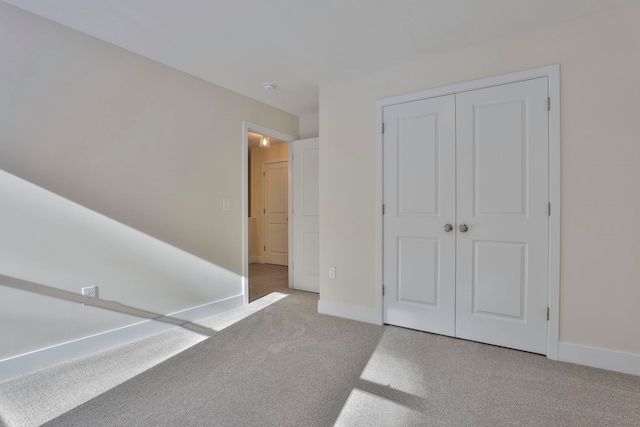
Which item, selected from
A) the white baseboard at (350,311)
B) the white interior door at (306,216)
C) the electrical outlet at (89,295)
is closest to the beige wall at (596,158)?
the white baseboard at (350,311)

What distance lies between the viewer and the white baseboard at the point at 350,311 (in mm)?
2874

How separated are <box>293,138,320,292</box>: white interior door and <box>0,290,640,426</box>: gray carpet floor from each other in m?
1.54

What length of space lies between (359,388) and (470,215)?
159cm

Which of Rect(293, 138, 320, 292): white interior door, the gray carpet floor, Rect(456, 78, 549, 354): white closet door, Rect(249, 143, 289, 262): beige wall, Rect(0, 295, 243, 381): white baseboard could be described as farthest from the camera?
Rect(249, 143, 289, 262): beige wall

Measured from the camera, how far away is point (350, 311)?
300 cm

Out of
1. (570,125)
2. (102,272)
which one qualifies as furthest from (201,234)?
(570,125)

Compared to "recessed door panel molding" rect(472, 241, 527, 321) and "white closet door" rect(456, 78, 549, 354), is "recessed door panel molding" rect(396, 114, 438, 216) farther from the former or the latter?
"recessed door panel molding" rect(472, 241, 527, 321)

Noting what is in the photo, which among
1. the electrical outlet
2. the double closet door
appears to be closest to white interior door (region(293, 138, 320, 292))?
the double closet door

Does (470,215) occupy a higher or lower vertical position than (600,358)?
higher

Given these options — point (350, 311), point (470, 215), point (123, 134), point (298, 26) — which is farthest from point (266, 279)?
point (298, 26)

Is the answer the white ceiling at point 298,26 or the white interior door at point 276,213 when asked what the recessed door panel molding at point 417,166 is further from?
the white interior door at point 276,213

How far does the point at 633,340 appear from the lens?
1.95 m

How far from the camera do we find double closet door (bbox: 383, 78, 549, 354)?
223 cm

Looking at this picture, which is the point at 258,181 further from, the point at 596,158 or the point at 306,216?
the point at 596,158
